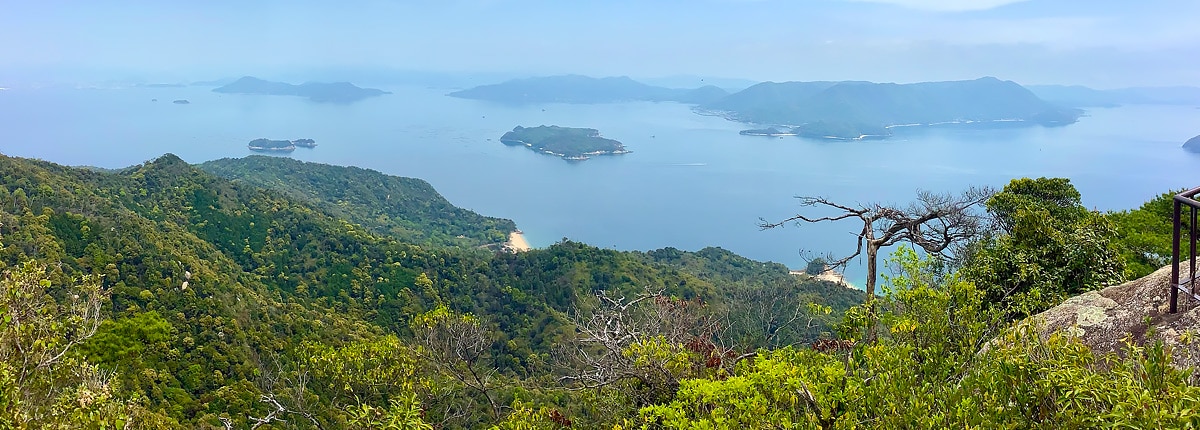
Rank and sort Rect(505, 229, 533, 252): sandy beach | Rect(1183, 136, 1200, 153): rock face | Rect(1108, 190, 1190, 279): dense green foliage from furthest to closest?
1. Rect(1183, 136, 1200, 153): rock face
2. Rect(505, 229, 533, 252): sandy beach
3. Rect(1108, 190, 1190, 279): dense green foliage

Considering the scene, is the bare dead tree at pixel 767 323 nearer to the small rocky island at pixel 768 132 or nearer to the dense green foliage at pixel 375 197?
the dense green foliage at pixel 375 197

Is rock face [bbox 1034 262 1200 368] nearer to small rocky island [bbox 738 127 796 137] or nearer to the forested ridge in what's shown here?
the forested ridge

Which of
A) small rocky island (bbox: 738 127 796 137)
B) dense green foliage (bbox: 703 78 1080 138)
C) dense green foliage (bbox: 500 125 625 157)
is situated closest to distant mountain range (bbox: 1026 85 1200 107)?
dense green foliage (bbox: 703 78 1080 138)

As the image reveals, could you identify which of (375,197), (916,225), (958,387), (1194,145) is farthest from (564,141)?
(958,387)

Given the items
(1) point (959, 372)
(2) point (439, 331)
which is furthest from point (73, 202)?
(1) point (959, 372)

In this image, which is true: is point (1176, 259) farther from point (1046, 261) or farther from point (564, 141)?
point (564, 141)

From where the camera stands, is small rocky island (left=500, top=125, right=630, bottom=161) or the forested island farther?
small rocky island (left=500, top=125, right=630, bottom=161)

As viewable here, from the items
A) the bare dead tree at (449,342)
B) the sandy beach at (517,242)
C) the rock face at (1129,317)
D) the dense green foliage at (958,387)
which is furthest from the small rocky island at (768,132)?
the dense green foliage at (958,387)

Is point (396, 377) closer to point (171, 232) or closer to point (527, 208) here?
point (171, 232)
